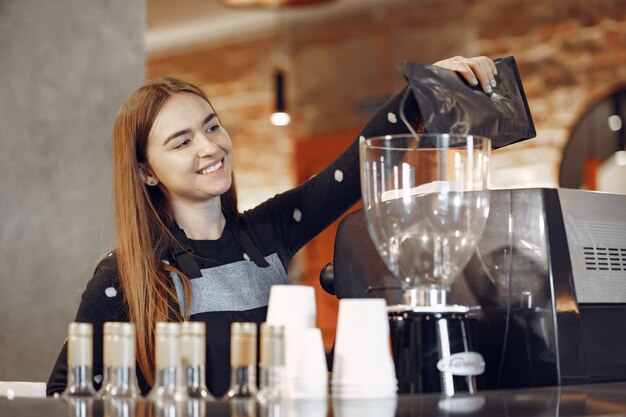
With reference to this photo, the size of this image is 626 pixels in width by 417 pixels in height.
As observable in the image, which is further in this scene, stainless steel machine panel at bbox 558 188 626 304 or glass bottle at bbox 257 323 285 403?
stainless steel machine panel at bbox 558 188 626 304

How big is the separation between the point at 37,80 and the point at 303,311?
1932 millimetres

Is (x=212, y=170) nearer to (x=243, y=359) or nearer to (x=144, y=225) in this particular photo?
(x=144, y=225)

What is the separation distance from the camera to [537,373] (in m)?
1.43

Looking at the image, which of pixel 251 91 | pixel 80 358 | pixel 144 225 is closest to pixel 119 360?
pixel 80 358

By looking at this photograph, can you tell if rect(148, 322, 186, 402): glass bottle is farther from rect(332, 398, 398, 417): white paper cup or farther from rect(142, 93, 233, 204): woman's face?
rect(142, 93, 233, 204): woman's face

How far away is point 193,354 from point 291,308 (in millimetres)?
194

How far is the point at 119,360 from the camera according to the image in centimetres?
108

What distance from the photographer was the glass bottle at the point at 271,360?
105 centimetres

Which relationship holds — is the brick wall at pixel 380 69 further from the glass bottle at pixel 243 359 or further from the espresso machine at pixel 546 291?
the glass bottle at pixel 243 359

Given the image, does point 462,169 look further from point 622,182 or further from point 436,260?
point 622,182

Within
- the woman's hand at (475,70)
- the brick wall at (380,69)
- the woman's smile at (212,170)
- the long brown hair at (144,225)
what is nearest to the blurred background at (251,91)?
the brick wall at (380,69)

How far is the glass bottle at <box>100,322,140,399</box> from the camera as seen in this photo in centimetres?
107

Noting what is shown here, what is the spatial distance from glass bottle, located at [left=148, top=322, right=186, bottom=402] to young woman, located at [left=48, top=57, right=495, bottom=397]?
742mm

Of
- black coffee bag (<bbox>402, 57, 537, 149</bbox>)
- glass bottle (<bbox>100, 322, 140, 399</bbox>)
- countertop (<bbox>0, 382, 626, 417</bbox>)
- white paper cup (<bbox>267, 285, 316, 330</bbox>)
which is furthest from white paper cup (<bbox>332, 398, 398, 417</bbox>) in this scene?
black coffee bag (<bbox>402, 57, 537, 149</bbox>)
